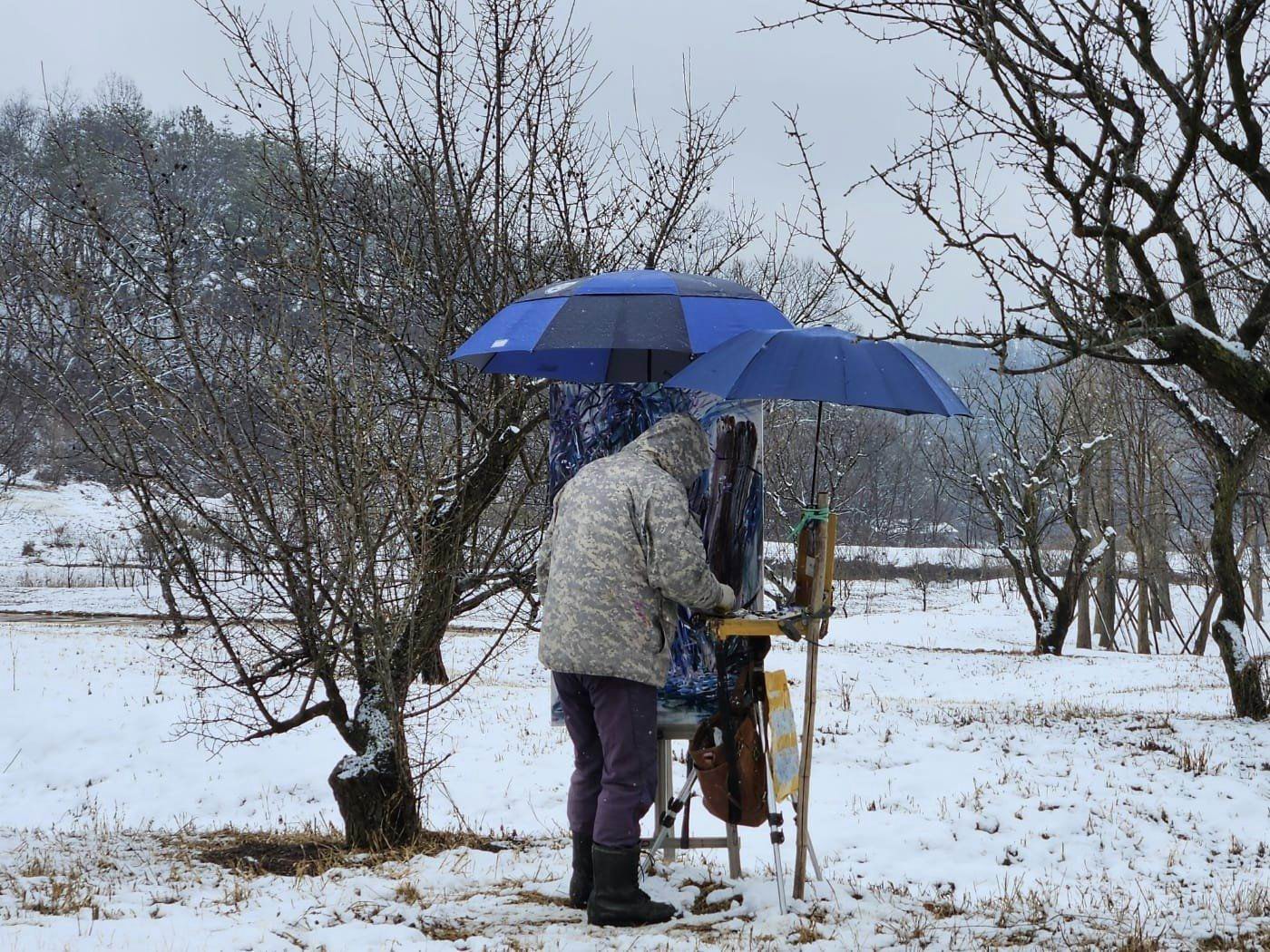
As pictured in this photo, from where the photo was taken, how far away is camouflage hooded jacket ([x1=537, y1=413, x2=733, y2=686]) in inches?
169

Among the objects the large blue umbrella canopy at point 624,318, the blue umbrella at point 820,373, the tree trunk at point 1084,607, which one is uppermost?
the large blue umbrella canopy at point 624,318

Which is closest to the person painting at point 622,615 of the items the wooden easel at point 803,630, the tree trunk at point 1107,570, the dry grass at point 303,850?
the wooden easel at point 803,630

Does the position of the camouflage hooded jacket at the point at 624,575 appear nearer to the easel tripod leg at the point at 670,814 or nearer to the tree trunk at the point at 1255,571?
the easel tripod leg at the point at 670,814

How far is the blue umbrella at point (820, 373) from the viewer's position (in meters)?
4.40

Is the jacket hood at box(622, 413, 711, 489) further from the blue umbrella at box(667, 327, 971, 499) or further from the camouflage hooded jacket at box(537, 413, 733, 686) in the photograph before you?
the blue umbrella at box(667, 327, 971, 499)

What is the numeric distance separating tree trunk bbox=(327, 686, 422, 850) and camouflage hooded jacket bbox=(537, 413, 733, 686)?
2.33m

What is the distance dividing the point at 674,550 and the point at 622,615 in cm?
33

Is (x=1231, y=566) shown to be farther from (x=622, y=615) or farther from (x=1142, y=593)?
(x=1142, y=593)

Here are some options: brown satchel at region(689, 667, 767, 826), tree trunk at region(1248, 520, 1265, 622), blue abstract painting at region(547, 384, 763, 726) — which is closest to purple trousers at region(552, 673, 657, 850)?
brown satchel at region(689, 667, 767, 826)

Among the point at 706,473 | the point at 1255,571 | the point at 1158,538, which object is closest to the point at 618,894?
the point at 706,473

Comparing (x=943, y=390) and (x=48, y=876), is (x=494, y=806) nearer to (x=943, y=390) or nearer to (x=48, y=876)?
(x=48, y=876)

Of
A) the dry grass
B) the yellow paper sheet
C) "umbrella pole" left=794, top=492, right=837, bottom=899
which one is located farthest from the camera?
the dry grass

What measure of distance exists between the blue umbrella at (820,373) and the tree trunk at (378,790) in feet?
9.72

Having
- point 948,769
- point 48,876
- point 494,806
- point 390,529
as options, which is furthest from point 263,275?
point 948,769
